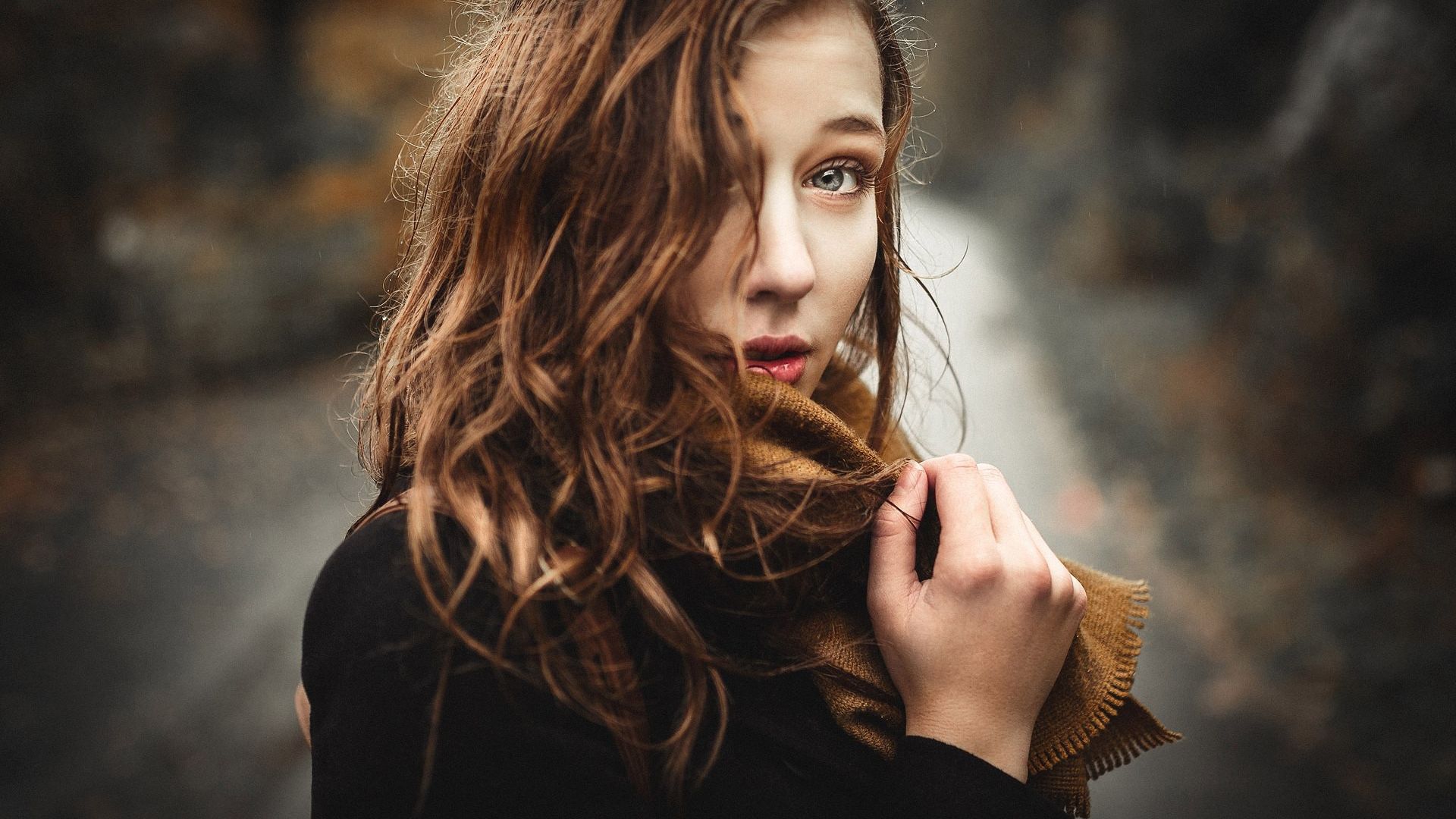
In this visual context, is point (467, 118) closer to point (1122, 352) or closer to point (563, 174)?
point (563, 174)

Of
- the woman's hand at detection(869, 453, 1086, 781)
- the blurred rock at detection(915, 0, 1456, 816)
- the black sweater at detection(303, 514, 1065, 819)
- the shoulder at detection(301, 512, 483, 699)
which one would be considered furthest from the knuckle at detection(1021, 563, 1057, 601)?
the blurred rock at detection(915, 0, 1456, 816)

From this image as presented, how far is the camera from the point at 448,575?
105 centimetres

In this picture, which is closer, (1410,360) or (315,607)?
(315,607)

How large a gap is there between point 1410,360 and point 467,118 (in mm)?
4962

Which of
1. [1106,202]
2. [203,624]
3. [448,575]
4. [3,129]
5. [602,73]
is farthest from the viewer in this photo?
[1106,202]

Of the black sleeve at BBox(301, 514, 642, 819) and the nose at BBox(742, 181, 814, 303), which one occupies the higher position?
the nose at BBox(742, 181, 814, 303)

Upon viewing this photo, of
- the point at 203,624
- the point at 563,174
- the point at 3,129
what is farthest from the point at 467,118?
the point at 3,129

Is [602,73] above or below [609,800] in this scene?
above

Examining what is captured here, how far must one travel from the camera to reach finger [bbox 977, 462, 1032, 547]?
51.2 inches

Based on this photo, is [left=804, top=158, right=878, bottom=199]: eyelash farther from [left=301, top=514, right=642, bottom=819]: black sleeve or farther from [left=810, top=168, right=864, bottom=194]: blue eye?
[left=301, top=514, right=642, bottom=819]: black sleeve

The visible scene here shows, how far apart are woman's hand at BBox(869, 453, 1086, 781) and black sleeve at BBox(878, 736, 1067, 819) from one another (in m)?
0.04

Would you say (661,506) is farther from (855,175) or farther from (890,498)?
(855,175)

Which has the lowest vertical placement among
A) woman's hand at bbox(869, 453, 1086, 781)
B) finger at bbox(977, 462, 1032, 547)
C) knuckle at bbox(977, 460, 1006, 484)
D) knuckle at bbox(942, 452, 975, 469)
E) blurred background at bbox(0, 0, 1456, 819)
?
woman's hand at bbox(869, 453, 1086, 781)

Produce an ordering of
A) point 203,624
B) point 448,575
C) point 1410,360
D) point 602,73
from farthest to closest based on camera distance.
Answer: point 203,624, point 1410,360, point 602,73, point 448,575
